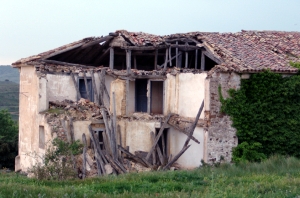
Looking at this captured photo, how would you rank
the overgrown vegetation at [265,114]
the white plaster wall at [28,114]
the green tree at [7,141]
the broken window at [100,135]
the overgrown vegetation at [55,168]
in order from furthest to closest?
1. the green tree at [7,141]
2. the white plaster wall at [28,114]
3. the broken window at [100,135]
4. the overgrown vegetation at [265,114]
5. the overgrown vegetation at [55,168]

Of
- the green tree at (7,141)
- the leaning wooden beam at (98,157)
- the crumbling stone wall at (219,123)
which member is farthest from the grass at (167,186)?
the green tree at (7,141)

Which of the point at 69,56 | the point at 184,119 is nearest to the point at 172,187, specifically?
the point at 184,119

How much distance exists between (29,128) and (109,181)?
405 inches

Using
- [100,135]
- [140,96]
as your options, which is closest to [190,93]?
[140,96]

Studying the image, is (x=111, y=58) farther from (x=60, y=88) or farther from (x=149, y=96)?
(x=60, y=88)

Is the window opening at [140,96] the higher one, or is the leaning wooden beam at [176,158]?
the window opening at [140,96]

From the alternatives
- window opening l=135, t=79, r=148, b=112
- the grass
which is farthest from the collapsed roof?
the grass

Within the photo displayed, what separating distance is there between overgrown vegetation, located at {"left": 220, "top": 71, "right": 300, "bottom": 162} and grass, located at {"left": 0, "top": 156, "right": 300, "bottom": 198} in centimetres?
341

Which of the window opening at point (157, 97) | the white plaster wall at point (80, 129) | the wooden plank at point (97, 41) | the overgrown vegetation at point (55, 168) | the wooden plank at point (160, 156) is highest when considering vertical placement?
the wooden plank at point (97, 41)

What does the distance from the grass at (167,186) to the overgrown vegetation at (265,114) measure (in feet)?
11.2

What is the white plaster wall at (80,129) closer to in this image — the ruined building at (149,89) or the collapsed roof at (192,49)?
the ruined building at (149,89)

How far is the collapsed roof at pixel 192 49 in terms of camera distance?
62.5 feet

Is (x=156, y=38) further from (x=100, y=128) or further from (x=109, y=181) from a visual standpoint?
(x=109, y=181)

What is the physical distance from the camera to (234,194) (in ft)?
32.5
